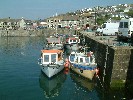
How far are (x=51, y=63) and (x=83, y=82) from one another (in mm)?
5276

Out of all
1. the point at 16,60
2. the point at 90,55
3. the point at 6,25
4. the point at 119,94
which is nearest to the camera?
the point at 119,94

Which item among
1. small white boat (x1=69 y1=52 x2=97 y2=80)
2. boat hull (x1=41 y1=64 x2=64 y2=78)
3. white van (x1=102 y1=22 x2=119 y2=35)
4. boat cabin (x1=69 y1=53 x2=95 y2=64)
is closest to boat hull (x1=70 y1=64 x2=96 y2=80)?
small white boat (x1=69 y1=52 x2=97 y2=80)

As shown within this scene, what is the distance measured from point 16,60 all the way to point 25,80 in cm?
1850

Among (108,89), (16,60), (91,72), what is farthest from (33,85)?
(16,60)

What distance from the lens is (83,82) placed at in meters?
36.4

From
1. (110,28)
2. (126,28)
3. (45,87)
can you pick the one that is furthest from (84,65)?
(110,28)

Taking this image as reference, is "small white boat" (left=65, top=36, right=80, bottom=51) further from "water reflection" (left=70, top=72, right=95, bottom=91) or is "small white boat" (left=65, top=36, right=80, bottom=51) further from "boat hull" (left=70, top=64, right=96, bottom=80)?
"boat hull" (left=70, top=64, right=96, bottom=80)

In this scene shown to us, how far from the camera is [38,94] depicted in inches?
1236

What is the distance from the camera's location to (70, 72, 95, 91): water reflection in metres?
34.5

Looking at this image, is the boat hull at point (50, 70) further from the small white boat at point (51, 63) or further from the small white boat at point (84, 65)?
the small white boat at point (84, 65)

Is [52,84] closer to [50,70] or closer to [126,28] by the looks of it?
[50,70]

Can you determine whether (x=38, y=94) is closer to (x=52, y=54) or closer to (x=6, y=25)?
(x=52, y=54)

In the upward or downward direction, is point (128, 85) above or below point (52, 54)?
below

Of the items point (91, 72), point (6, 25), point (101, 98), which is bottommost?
point (101, 98)
